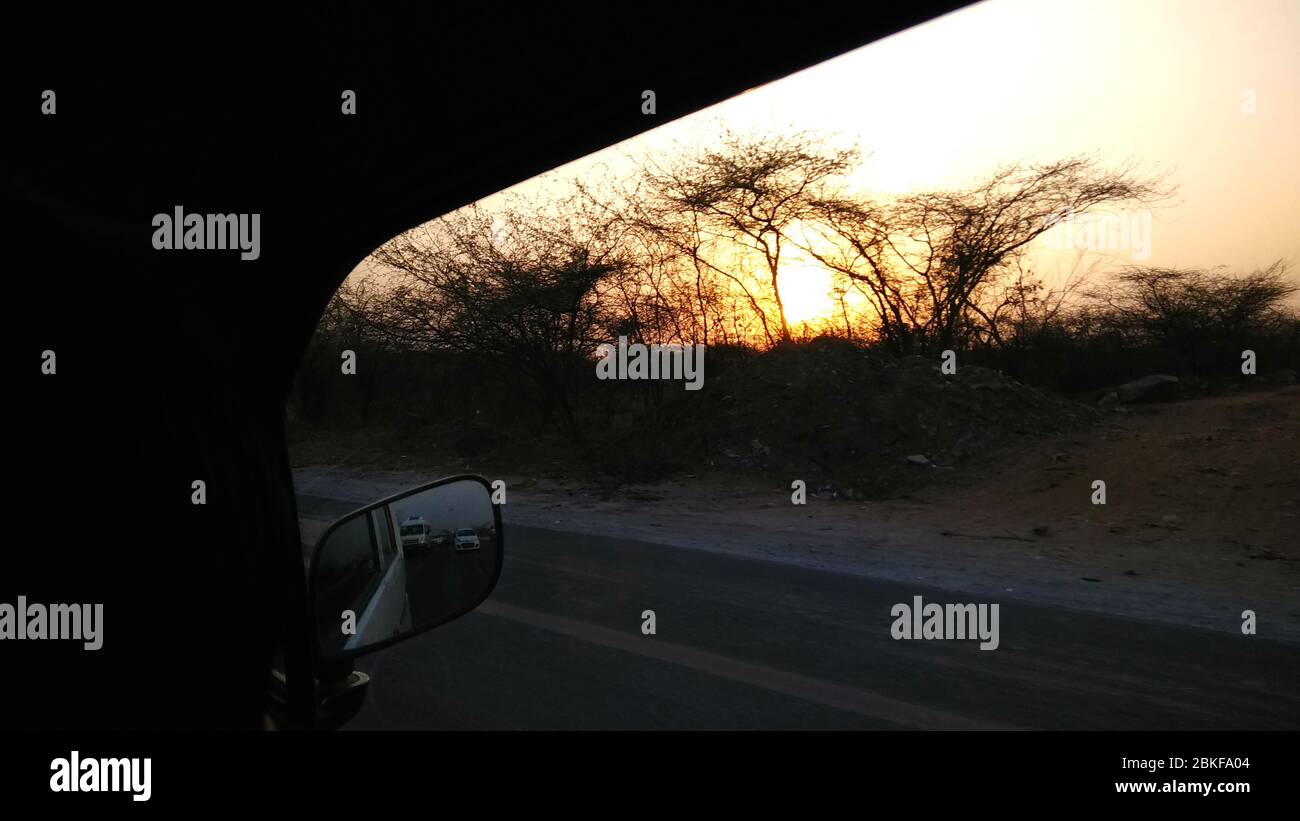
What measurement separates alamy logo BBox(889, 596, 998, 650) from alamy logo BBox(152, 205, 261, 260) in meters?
4.32

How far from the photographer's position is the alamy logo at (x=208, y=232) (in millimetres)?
2023

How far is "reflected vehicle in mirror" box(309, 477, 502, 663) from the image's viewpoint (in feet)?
6.89

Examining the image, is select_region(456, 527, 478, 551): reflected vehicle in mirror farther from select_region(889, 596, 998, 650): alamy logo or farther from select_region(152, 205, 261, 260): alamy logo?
select_region(889, 596, 998, 650): alamy logo

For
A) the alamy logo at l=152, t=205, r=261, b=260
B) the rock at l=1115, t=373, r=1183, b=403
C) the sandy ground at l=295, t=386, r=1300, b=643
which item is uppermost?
the alamy logo at l=152, t=205, r=261, b=260

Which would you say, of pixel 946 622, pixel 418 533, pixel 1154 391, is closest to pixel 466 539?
pixel 418 533

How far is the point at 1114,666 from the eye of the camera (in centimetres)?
490

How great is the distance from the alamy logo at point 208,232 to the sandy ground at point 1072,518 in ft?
20.0

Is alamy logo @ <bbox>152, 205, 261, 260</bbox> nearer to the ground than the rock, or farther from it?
farther from it
